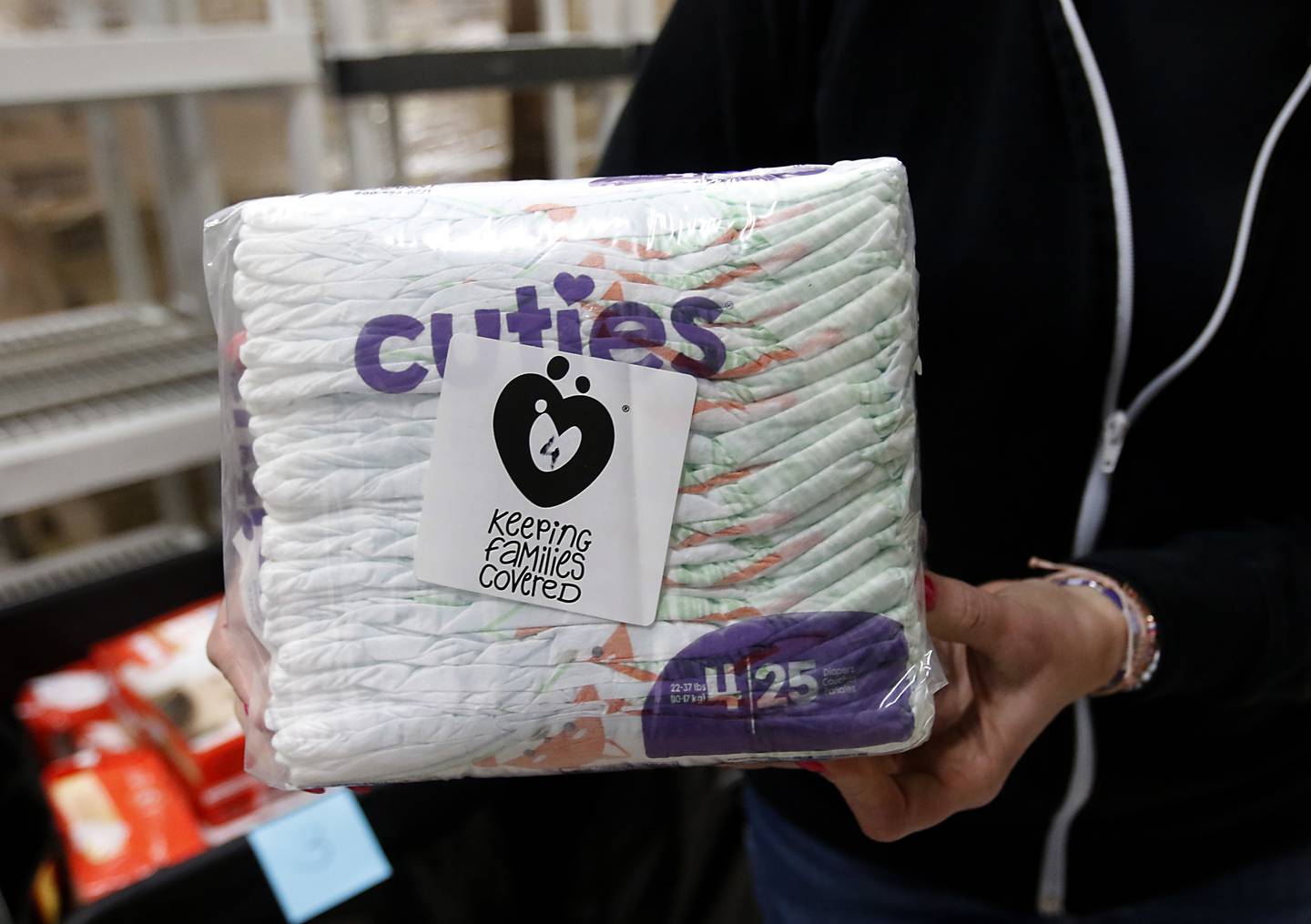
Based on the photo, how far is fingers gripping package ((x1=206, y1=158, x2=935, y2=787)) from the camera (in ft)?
1.33

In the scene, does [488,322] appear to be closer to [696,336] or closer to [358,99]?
[696,336]

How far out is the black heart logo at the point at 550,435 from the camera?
0.40 meters

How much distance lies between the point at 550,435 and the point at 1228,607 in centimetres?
40

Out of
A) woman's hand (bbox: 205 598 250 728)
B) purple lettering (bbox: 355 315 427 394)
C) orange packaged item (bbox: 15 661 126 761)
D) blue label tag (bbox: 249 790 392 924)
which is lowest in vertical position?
blue label tag (bbox: 249 790 392 924)

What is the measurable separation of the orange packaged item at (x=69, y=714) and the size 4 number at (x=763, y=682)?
71 cm

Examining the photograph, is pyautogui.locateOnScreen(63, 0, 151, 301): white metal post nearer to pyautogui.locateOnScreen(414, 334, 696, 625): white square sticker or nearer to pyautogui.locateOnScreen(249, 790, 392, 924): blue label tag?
pyautogui.locateOnScreen(249, 790, 392, 924): blue label tag

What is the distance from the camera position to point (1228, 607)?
54 cm

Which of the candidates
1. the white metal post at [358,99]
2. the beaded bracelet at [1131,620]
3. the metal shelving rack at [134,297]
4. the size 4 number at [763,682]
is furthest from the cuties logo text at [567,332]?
the white metal post at [358,99]

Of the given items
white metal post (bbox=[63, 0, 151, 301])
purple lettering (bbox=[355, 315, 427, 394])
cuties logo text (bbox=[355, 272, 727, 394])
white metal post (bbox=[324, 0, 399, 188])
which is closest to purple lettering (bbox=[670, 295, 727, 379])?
cuties logo text (bbox=[355, 272, 727, 394])

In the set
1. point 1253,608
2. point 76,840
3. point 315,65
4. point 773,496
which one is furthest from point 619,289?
point 76,840

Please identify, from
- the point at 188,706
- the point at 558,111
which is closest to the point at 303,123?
the point at 558,111

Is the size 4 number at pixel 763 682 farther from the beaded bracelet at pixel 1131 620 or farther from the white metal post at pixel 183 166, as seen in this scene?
the white metal post at pixel 183 166

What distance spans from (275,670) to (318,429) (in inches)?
4.3

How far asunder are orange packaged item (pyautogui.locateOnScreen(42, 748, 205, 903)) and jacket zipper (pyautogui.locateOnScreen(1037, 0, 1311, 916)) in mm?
713
